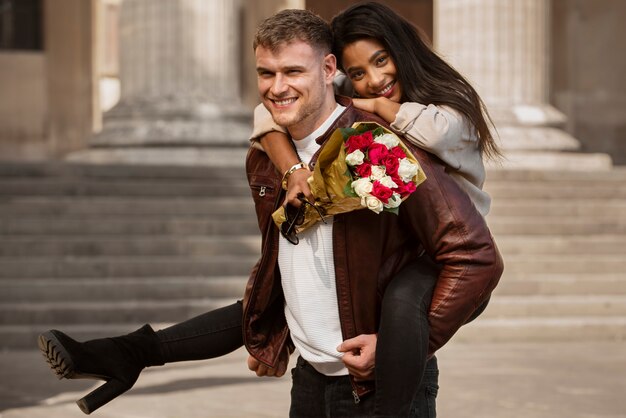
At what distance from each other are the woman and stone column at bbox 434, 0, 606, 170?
1306 centimetres

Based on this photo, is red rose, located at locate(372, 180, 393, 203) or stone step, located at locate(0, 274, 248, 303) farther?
stone step, located at locate(0, 274, 248, 303)

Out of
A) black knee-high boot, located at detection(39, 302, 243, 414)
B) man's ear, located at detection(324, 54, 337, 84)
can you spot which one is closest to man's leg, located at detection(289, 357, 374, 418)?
black knee-high boot, located at detection(39, 302, 243, 414)

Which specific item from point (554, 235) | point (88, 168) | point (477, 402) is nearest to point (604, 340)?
point (554, 235)

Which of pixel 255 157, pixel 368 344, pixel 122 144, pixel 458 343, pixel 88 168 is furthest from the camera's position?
pixel 122 144

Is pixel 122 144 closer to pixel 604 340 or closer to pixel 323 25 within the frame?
pixel 604 340

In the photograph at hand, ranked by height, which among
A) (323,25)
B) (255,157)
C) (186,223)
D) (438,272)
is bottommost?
(186,223)

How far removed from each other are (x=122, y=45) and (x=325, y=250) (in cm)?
1320

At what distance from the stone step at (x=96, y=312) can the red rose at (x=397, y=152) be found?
726 cm

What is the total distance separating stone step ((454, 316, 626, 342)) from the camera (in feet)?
35.1

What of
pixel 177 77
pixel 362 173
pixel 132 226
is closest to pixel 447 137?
pixel 362 173

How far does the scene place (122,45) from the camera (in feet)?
53.4

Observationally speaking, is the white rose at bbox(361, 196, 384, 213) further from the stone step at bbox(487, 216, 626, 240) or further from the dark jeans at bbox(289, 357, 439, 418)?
the stone step at bbox(487, 216, 626, 240)

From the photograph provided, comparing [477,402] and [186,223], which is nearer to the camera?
[477,402]

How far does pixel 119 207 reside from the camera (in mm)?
12609
